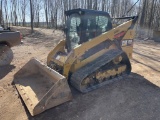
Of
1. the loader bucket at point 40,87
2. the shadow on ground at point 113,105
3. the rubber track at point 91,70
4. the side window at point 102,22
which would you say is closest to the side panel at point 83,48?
the rubber track at point 91,70

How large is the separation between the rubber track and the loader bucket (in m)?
0.55

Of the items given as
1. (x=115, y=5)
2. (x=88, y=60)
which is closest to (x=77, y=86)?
(x=88, y=60)

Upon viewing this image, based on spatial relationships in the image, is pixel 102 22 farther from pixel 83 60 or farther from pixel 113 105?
pixel 113 105

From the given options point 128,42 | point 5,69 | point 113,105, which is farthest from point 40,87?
point 128,42

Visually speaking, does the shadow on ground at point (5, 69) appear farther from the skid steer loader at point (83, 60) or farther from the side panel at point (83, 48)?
the side panel at point (83, 48)

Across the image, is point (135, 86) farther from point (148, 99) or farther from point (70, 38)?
point (70, 38)

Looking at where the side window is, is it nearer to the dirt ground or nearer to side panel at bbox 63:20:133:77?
side panel at bbox 63:20:133:77

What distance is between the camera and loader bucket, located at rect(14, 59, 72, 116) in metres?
3.79

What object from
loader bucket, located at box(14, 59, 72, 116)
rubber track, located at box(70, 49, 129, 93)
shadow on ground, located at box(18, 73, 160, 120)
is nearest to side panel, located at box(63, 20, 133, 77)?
rubber track, located at box(70, 49, 129, 93)

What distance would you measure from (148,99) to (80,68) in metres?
1.84

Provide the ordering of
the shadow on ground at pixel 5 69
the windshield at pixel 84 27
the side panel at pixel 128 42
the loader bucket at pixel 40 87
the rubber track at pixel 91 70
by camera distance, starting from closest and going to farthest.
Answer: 1. the loader bucket at pixel 40 87
2. the rubber track at pixel 91 70
3. the windshield at pixel 84 27
4. the side panel at pixel 128 42
5. the shadow on ground at pixel 5 69

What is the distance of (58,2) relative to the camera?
39094mm

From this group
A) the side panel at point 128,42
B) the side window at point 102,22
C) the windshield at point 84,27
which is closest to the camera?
the windshield at point 84,27

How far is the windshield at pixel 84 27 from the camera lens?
18.0 feet
